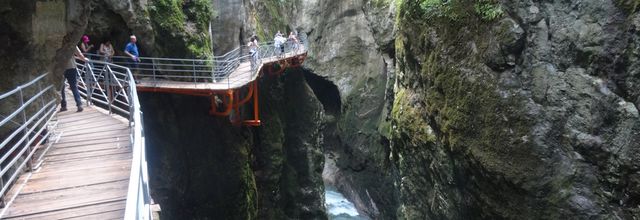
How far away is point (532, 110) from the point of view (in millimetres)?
8320

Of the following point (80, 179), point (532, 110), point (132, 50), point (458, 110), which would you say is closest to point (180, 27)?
point (132, 50)

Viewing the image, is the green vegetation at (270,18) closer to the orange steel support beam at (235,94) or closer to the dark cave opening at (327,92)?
the orange steel support beam at (235,94)

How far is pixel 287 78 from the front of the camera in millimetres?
24125

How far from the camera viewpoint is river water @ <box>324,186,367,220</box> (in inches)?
1030

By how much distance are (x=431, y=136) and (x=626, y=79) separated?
4.31 metres

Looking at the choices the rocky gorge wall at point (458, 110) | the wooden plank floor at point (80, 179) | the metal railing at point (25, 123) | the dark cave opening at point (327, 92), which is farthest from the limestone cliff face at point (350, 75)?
the metal railing at point (25, 123)

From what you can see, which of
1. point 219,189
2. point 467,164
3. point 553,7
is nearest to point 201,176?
point 219,189

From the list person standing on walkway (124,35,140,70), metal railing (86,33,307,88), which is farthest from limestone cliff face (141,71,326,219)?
person standing on walkway (124,35,140,70)

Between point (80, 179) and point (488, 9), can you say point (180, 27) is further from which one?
point (80, 179)

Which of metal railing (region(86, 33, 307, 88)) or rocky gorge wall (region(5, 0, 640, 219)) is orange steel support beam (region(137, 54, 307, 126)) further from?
rocky gorge wall (region(5, 0, 640, 219))

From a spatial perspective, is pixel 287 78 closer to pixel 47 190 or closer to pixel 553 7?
pixel 553 7

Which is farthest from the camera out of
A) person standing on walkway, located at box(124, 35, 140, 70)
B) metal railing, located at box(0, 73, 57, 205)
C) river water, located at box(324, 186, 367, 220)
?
river water, located at box(324, 186, 367, 220)

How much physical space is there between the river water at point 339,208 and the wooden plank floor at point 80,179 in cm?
1977

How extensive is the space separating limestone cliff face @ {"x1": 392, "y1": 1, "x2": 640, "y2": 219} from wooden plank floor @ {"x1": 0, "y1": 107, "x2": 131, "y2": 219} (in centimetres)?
607
